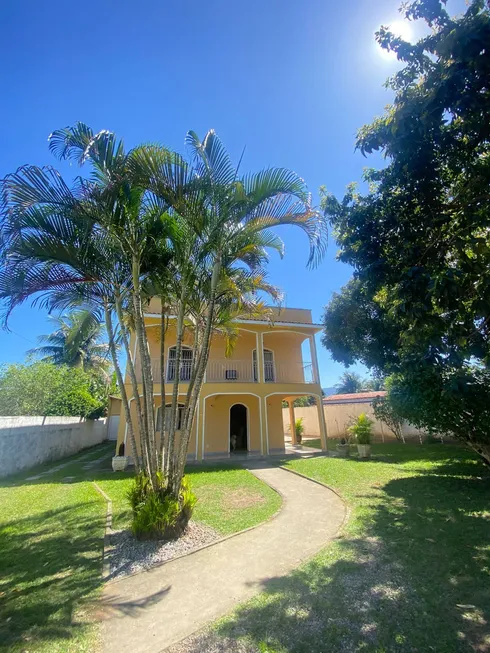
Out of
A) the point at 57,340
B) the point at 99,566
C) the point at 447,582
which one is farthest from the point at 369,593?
the point at 57,340

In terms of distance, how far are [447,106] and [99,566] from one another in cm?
807

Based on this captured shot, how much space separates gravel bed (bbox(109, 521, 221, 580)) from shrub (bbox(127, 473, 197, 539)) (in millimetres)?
133

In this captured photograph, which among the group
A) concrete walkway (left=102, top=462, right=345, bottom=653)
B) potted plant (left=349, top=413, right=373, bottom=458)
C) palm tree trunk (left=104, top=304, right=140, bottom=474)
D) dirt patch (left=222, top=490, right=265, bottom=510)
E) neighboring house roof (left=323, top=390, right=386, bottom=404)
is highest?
neighboring house roof (left=323, top=390, right=386, bottom=404)

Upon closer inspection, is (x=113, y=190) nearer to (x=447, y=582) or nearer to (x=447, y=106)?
(x=447, y=106)

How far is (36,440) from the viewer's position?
12.4 metres

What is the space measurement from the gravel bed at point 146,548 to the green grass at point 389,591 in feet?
5.52

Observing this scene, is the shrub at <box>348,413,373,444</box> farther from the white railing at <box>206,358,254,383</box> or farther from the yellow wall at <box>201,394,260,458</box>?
the white railing at <box>206,358,254,383</box>

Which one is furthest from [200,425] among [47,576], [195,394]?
[47,576]

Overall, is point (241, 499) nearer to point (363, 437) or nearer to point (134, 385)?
point (134, 385)

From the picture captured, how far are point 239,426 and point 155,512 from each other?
12.1m

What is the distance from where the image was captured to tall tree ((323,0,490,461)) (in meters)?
4.12

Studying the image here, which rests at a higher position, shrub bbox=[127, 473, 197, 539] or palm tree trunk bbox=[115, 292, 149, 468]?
palm tree trunk bbox=[115, 292, 149, 468]

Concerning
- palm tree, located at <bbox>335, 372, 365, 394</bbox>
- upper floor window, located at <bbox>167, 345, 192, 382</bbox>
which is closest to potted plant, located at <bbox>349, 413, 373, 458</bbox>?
upper floor window, located at <bbox>167, 345, 192, 382</bbox>

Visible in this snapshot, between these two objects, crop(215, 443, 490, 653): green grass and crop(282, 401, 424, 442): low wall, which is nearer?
crop(215, 443, 490, 653): green grass
